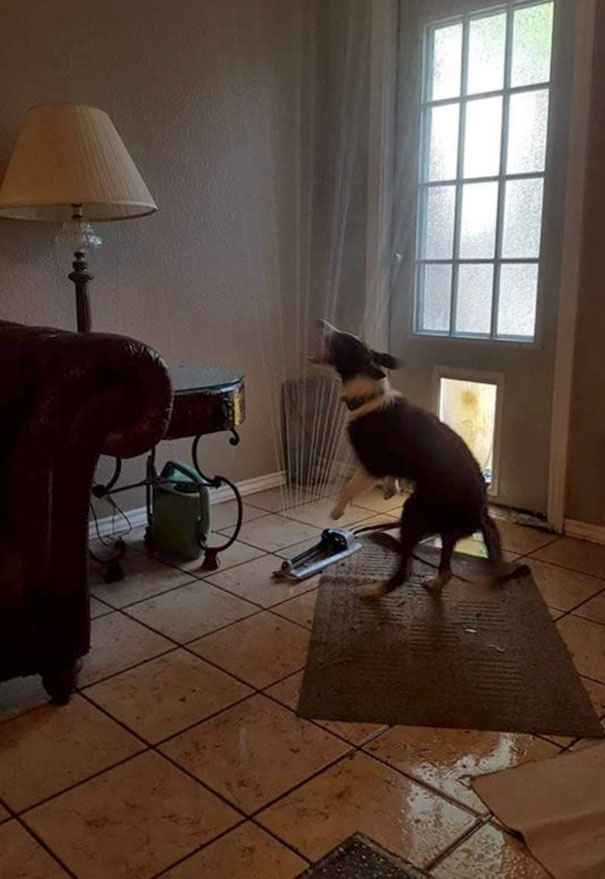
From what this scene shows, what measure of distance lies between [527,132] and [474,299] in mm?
602

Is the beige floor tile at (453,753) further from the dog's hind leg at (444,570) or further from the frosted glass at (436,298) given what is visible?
the frosted glass at (436,298)

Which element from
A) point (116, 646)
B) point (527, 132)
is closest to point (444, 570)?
point (116, 646)

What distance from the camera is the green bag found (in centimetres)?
244

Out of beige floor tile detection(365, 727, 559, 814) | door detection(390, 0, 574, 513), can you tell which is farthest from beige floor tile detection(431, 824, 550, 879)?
door detection(390, 0, 574, 513)

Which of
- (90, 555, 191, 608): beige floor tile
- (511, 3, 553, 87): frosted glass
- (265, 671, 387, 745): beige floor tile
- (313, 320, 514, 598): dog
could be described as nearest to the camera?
(265, 671, 387, 745): beige floor tile

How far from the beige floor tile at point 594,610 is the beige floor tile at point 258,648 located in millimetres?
757

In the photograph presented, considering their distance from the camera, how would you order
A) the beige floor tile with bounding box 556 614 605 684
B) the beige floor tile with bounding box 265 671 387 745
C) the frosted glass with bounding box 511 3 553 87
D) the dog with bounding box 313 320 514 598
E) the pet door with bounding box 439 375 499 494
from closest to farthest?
the beige floor tile with bounding box 265 671 387 745, the beige floor tile with bounding box 556 614 605 684, the dog with bounding box 313 320 514 598, the frosted glass with bounding box 511 3 553 87, the pet door with bounding box 439 375 499 494

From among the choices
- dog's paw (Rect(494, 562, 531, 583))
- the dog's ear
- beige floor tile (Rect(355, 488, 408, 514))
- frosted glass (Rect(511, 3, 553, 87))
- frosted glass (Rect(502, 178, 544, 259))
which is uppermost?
frosted glass (Rect(511, 3, 553, 87))

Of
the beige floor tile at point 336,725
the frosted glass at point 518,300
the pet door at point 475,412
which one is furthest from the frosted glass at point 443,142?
the beige floor tile at point 336,725

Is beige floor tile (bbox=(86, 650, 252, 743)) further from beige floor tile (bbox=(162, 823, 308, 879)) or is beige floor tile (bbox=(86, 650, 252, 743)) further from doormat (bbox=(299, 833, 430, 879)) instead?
doormat (bbox=(299, 833, 430, 879))

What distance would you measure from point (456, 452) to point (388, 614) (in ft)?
1.57

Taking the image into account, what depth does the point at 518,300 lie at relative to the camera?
9.05 feet

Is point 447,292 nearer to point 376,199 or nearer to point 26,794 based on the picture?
point 376,199

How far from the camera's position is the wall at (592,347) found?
2.41 meters
